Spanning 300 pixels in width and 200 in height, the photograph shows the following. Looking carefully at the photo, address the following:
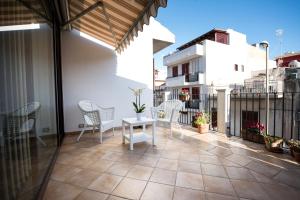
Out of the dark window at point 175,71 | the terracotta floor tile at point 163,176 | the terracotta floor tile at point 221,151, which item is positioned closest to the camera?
the terracotta floor tile at point 163,176

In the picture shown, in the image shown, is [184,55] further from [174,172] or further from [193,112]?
[174,172]

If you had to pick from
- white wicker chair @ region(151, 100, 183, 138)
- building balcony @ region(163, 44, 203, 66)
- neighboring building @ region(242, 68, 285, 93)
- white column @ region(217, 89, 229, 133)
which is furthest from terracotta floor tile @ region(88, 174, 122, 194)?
building balcony @ region(163, 44, 203, 66)

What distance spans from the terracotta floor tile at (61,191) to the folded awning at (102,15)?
1.66 m

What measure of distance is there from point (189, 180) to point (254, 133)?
2268 mm

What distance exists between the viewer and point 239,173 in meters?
2.24

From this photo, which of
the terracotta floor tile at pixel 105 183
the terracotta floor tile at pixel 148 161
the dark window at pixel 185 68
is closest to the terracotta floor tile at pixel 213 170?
the terracotta floor tile at pixel 148 161

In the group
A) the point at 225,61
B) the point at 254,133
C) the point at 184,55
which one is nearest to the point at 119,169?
the point at 254,133

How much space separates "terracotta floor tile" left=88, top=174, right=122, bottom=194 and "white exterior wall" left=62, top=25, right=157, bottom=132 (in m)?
2.69

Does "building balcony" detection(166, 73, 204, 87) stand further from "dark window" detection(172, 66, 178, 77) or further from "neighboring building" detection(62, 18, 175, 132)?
"neighboring building" detection(62, 18, 175, 132)

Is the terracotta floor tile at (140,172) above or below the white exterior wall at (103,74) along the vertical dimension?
below

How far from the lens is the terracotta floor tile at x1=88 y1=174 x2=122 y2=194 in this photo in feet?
6.24

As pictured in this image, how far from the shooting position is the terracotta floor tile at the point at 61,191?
1.76 metres

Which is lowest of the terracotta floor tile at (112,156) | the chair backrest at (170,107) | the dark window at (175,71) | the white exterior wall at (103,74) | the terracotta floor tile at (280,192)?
the terracotta floor tile at (280,192)

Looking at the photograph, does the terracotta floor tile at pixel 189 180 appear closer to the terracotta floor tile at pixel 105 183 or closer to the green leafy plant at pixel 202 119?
the terracotta floor tile at pixel 105 183
